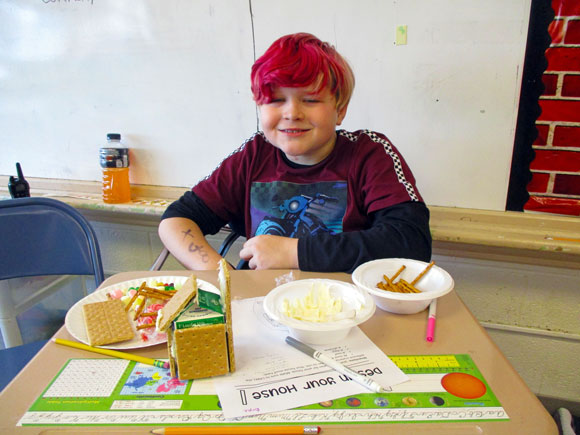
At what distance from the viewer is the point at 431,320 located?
0.73 m

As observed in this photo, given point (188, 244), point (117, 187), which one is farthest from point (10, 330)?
point (188, 244)

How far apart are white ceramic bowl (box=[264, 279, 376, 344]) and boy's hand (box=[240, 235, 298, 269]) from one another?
0.23 m

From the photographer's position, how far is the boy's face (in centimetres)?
114

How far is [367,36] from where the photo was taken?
1.47 meters

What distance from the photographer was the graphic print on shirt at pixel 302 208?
1.25 meters

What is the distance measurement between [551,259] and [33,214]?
Answer: 1711 mm

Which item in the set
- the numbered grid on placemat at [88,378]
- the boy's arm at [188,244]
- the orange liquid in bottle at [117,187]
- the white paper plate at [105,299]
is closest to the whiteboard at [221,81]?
the orange liquid in bottle at [117,187]

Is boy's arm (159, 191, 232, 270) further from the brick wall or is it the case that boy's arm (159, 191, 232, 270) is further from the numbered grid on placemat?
the brick wall

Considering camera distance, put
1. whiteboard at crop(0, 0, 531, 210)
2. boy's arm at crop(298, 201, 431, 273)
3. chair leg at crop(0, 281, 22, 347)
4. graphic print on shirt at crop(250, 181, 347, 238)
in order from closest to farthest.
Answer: boy's arm at crop(298, 201, 431, 273) → graphic print on shirt at crop(250, 181, 347, 238) → whiteboard at crop(0, 0, 531, 210) → chair leg at crop(0, 281, 22, 347)

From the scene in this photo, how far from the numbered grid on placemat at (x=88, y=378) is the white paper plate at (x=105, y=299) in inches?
1.5

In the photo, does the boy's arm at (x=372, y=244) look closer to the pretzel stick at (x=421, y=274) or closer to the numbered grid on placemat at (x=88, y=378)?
the pretzel stick at (x=421, y=274)

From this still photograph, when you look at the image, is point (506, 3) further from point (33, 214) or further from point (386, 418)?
point (33, 214)

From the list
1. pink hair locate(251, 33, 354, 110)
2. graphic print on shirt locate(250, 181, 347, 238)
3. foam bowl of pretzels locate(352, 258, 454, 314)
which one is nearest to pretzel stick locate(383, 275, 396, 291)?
foam bowl of pretzels locate(352, 258, 454, 314)

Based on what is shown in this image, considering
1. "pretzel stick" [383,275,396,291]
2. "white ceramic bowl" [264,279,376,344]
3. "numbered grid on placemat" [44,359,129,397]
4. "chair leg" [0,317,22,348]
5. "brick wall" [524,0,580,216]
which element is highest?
"brick wall" [524,0,580,216]
